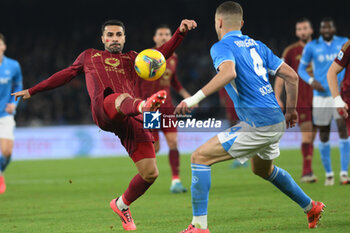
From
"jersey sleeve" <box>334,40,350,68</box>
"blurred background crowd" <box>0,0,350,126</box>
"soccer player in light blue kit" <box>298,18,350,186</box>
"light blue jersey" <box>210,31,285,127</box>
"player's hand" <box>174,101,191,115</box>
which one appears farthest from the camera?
"blurred background crowd" <box>0,0,350,126</box>

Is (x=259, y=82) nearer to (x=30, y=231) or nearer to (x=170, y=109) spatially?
(x=30, y=231)

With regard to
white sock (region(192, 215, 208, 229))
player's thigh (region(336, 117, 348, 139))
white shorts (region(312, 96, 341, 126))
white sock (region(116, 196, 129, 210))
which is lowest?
player's thigh (region(336, 117, 348, 139))

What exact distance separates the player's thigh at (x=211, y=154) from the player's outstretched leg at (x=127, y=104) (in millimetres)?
509

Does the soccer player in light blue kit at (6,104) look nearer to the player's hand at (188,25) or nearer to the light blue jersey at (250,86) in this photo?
the player's hand at (188,25)

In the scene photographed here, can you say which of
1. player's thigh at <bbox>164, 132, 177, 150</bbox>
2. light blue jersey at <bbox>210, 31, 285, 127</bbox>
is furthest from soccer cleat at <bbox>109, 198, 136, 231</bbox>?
player's thigh at <bbox>164, 132, 177, 150</bbox>

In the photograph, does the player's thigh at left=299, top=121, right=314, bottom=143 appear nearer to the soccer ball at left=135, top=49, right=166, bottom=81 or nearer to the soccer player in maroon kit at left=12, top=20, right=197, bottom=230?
the soccer player in maroon kit at left=12, top=20, right=197, bottom=230

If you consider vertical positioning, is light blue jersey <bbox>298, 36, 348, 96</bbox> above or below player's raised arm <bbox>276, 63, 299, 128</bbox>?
below

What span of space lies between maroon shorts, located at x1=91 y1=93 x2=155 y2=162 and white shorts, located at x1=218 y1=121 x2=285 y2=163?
3.97 ft

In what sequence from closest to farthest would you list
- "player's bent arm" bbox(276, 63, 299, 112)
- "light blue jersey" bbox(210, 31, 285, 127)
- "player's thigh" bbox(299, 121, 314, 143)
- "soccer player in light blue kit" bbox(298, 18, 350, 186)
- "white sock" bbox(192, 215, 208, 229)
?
"white sock" bbox(192, 215, 208, 229)
"light blue jersey" bbox(210, 31, 285, 127)
"player's bent arm" bbox(276, 63, 299, 112)
"soccer player in light blue kit" bbox(298, 18, 350, 186)
"player's thigh" bbox(299, 121, 314, 143)

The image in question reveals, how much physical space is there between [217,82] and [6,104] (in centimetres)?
603

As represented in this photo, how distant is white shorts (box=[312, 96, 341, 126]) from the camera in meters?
9.07

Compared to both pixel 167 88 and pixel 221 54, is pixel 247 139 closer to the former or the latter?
pixel 221 54

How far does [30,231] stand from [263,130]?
2.47 metres

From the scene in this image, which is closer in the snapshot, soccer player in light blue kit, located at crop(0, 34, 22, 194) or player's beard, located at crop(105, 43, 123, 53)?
player's beard, located at crop(105, 43, 123, 53)
